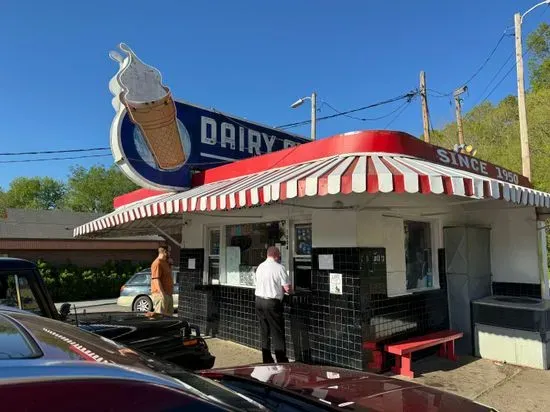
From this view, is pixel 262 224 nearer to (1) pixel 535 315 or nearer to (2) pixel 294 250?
(2) pixel 294 250

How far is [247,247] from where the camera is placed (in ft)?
29.2

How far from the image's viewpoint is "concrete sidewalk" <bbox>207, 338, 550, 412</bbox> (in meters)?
5.65

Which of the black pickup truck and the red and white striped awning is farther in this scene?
the red and white striped awning

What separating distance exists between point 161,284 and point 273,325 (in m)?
3.10

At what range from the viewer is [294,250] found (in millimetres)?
7914

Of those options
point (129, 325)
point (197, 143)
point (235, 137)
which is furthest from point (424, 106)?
point (129, 325)

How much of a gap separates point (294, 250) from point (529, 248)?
435 centimetres

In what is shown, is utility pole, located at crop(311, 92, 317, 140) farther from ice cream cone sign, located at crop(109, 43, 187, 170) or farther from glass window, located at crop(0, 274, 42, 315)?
glass window, located at crop(0, 274, 42, 315)

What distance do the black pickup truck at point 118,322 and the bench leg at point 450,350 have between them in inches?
161

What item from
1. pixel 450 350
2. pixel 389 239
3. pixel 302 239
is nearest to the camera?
pixel 389 239

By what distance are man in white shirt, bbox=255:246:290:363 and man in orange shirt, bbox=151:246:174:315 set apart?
283cm

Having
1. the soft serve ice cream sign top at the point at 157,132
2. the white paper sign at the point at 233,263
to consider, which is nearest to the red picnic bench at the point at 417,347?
the white paper sign at the point at 233,263

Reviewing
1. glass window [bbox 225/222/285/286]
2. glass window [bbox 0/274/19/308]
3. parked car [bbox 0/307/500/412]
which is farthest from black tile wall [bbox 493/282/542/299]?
glass window [bbox 0/274/19/308]

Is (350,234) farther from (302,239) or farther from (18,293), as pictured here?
(18,293)
